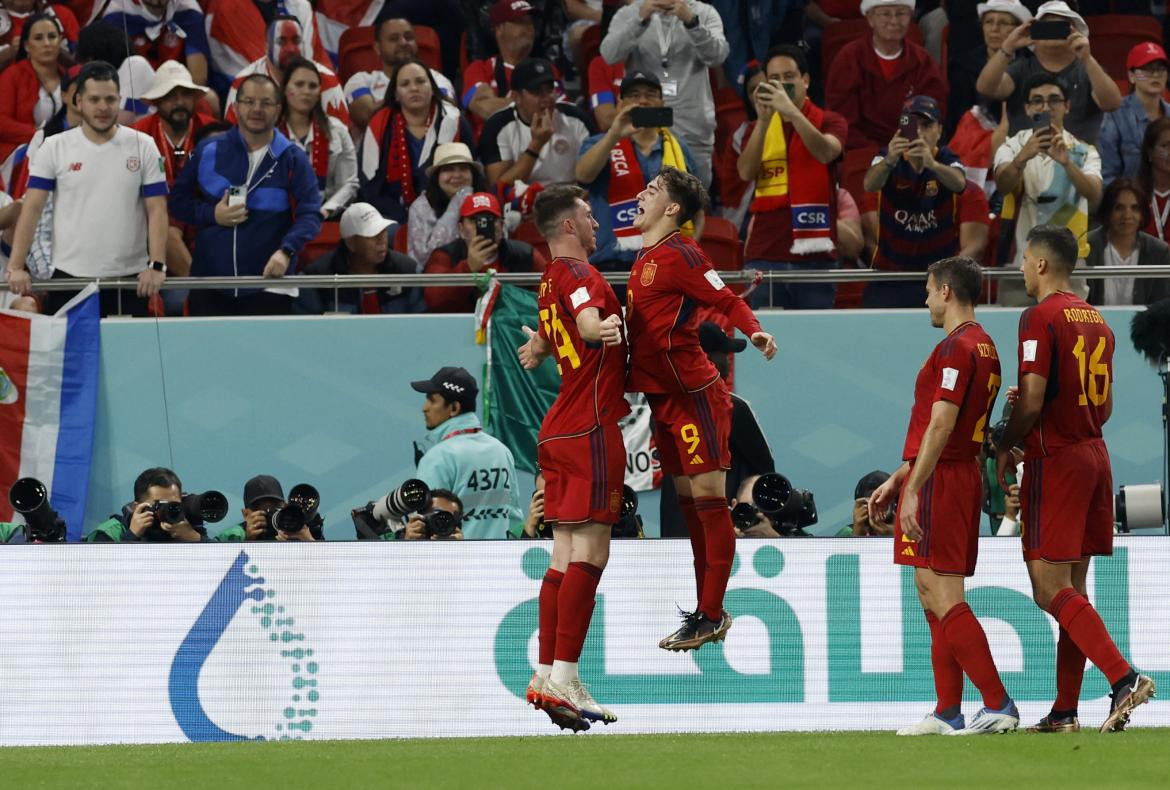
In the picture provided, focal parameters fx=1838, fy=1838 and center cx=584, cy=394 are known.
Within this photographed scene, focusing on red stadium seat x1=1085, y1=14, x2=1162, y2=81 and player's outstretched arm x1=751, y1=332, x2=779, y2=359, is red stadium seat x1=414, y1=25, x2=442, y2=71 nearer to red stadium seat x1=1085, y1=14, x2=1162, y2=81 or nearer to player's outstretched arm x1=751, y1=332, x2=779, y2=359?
red stadium seat x1=1085, y1=14, x2=1162, y2=81

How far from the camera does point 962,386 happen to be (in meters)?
7.94

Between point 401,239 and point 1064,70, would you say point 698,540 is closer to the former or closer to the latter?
point 401,239

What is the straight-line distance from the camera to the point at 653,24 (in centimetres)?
1362

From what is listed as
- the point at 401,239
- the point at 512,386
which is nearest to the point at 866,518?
the point at 512,386

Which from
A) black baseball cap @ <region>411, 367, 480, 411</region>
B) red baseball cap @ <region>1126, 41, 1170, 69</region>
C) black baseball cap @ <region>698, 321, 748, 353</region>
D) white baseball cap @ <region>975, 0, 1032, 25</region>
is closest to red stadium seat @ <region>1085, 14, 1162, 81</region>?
red baseball cap @ <region>1126, 41, 1170, 69</region>

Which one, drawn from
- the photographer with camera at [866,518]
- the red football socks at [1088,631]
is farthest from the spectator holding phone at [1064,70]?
the red football socks at [1088,631]

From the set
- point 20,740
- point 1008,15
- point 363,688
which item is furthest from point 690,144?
point 20,740

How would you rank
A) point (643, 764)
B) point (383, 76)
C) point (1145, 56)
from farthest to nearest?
point (383, 76), point (1145, 56), point (643, 764)

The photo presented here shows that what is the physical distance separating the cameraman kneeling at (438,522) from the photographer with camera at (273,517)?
569 millimetres

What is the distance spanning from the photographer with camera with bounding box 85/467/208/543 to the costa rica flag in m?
1.47

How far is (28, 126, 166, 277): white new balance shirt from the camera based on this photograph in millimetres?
12445

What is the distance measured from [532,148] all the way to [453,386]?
2577mm

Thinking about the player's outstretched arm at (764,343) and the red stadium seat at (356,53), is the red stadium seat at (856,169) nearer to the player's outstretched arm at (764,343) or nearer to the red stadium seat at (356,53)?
the red stadium seat at (356,53)

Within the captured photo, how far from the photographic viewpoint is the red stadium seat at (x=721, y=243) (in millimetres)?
12969
